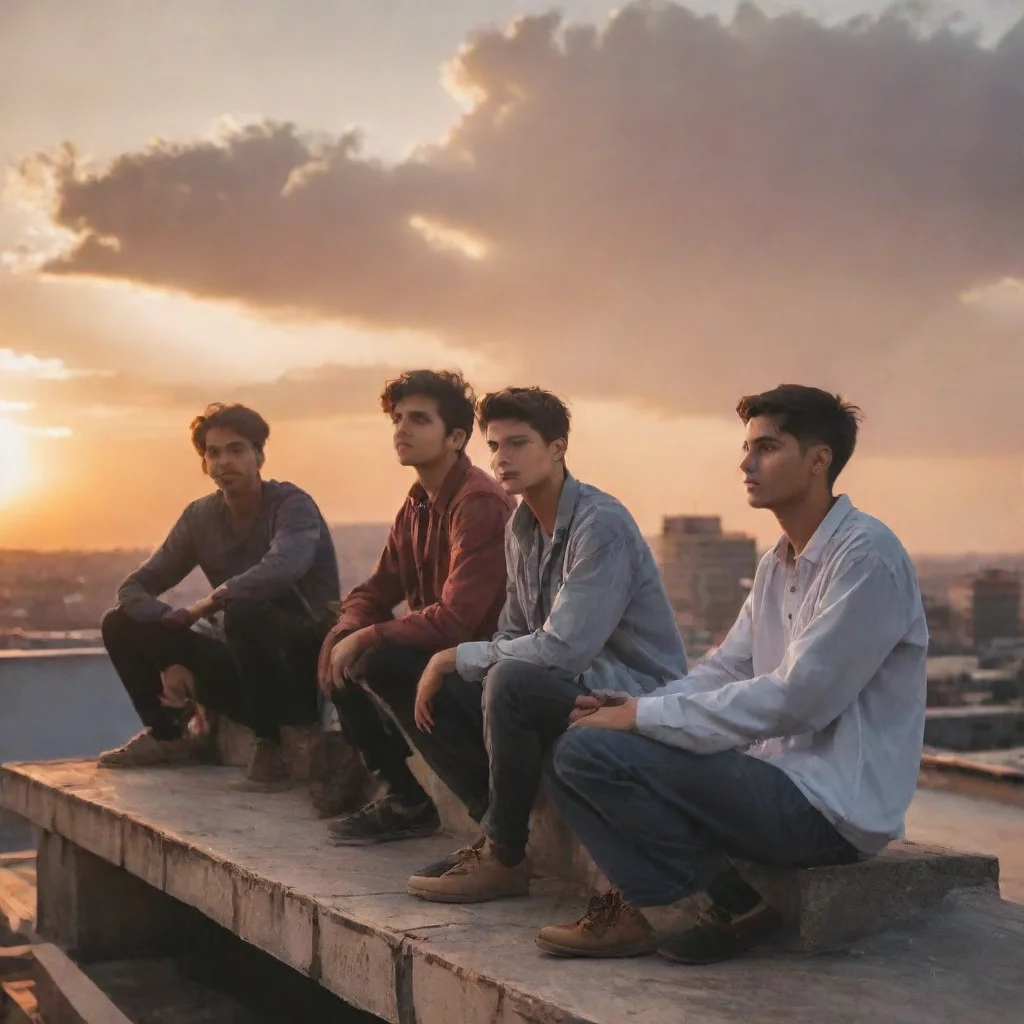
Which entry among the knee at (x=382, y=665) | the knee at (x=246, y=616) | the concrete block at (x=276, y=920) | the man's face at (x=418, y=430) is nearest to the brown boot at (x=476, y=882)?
the concrete block at (x=276, y=920)

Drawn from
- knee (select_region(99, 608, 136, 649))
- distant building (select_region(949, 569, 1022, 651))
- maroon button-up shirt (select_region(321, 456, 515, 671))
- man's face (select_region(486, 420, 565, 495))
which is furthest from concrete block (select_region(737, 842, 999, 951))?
distant building (select_region(949, 569, 1022, 651))

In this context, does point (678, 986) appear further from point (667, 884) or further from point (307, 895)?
point (307, 895)

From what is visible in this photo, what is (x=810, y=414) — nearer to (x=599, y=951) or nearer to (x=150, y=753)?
(x=599, y=951)

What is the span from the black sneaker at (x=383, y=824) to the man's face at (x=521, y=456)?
3.68ft

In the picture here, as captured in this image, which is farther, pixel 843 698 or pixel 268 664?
pixel 268 664

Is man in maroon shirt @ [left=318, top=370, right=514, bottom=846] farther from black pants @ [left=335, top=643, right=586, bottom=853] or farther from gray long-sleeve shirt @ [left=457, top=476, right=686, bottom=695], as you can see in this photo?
gray long-sleeve shirt @ [left=457, top=476, right=686, bottom=695]

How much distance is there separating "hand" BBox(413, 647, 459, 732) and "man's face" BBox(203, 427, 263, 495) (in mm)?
1893

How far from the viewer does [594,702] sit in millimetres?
2943

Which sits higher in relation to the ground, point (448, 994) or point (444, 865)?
point (444, 865)

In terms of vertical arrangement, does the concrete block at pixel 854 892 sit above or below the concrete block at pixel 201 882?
above

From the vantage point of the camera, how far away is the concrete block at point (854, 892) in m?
2.72

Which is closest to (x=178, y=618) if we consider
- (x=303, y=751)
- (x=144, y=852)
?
(x=303, y=751)

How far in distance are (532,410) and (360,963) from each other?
4.69 ft

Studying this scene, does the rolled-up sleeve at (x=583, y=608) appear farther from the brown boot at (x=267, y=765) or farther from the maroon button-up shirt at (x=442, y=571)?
the brown boot at (x=267, y=765)
